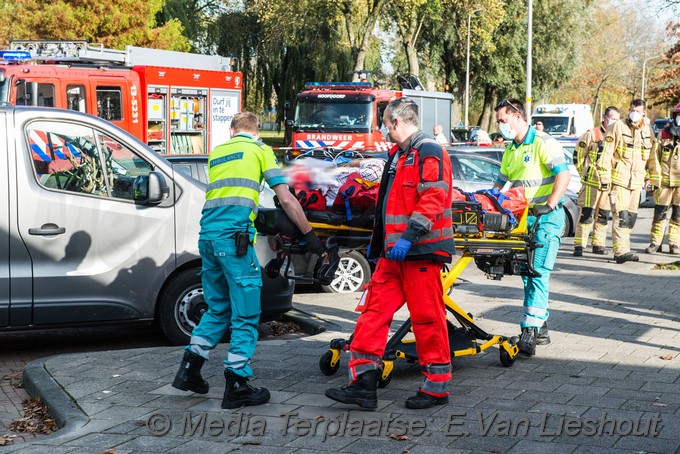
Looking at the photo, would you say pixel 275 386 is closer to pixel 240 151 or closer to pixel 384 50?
pixel 240 151

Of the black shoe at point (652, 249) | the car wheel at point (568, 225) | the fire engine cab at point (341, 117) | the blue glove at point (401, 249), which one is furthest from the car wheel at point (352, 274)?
the fire engine cab at point (341, 117)

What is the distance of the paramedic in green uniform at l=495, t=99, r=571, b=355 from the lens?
7.27 metres

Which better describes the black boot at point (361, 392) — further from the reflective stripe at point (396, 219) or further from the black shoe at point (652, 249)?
the black shoe at point (652, 249)

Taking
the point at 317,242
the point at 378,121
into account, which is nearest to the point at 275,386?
the point at 317,242

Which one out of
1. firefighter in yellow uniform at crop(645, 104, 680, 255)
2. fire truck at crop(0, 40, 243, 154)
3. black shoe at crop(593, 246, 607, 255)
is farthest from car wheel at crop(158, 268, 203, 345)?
fire truck at crop(0, 40, 243, 154)

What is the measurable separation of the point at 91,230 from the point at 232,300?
2044 mm

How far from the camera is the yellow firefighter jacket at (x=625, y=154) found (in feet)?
42.0

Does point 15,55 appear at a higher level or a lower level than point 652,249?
higher

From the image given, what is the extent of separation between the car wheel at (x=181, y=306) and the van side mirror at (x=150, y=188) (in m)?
0.70

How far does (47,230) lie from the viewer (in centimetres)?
715

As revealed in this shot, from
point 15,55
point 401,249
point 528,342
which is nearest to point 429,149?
point 401,249

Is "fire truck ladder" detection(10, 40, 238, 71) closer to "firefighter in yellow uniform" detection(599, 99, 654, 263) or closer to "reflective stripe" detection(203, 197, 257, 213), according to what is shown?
"firefighter in yellow uniform" detection(599, 99, 654, 263)

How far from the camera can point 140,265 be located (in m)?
7.55

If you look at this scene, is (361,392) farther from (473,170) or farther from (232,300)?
(473,170)
